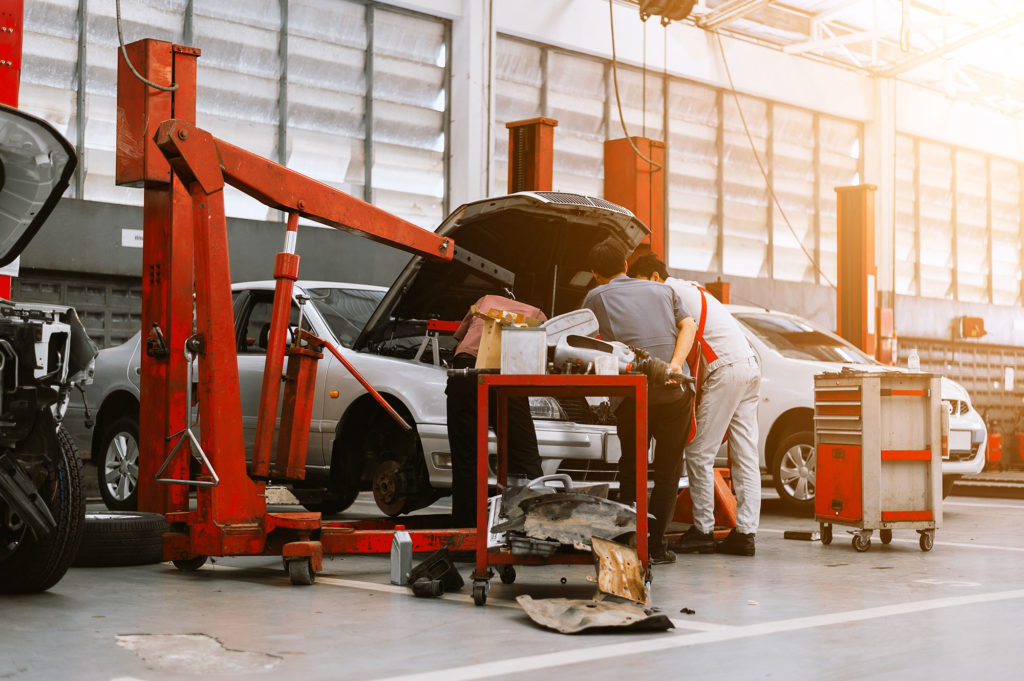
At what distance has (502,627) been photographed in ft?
14.0

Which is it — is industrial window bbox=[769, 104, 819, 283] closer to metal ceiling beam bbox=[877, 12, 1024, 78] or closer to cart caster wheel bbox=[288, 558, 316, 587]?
metal ceiling beam bbox=[877, 12, 1024, 78]

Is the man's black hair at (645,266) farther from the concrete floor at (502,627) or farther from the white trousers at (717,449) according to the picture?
the concrete floor at (502,627)

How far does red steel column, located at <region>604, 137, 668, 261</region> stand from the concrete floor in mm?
4786

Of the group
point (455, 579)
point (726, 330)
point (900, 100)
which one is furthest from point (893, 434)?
point (900, 100)

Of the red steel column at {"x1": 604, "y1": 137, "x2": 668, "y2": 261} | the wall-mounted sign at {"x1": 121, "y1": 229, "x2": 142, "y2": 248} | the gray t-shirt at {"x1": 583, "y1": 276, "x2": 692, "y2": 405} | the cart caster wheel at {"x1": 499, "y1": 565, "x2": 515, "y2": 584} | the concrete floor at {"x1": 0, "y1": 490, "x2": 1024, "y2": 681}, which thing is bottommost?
the concrete floor at {"x1": 0, "y1": 490, "x2": 1024, "y2": 681}

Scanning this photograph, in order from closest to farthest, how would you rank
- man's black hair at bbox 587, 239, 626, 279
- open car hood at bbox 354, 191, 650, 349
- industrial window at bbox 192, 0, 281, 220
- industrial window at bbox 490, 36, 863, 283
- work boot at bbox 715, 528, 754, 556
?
man's black hair at bbox 587, 239, 626, 279
open car hood at bbox 354, 191, 650, 349
work boot at bbox 715, 528, 754, 556
industrial window at bbox 192, 0, 281, 220
industrial window at bbox 490, 36, 863, 283

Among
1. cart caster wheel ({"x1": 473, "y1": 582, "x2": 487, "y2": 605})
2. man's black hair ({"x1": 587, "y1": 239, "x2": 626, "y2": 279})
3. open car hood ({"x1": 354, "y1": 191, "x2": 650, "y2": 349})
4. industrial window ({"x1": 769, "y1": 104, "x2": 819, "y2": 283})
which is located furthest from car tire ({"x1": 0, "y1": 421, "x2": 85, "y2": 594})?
industrial window ({"x1": 769, "y1": 104, "x2": 819, "y2": 283})

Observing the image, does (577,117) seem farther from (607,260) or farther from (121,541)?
(121,541)

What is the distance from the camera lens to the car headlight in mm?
7098

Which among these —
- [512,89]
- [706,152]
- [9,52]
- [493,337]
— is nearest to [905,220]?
[706,152]

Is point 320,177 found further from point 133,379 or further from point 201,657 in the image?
point 201,657

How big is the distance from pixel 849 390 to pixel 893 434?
14.5 inches

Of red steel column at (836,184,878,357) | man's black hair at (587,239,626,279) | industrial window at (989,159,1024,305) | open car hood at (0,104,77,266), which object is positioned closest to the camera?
open car hood at (0,104,77,266)

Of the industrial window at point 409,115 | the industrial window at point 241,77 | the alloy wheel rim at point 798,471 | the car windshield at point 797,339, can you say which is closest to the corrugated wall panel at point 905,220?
the industrial window at point 409,115
